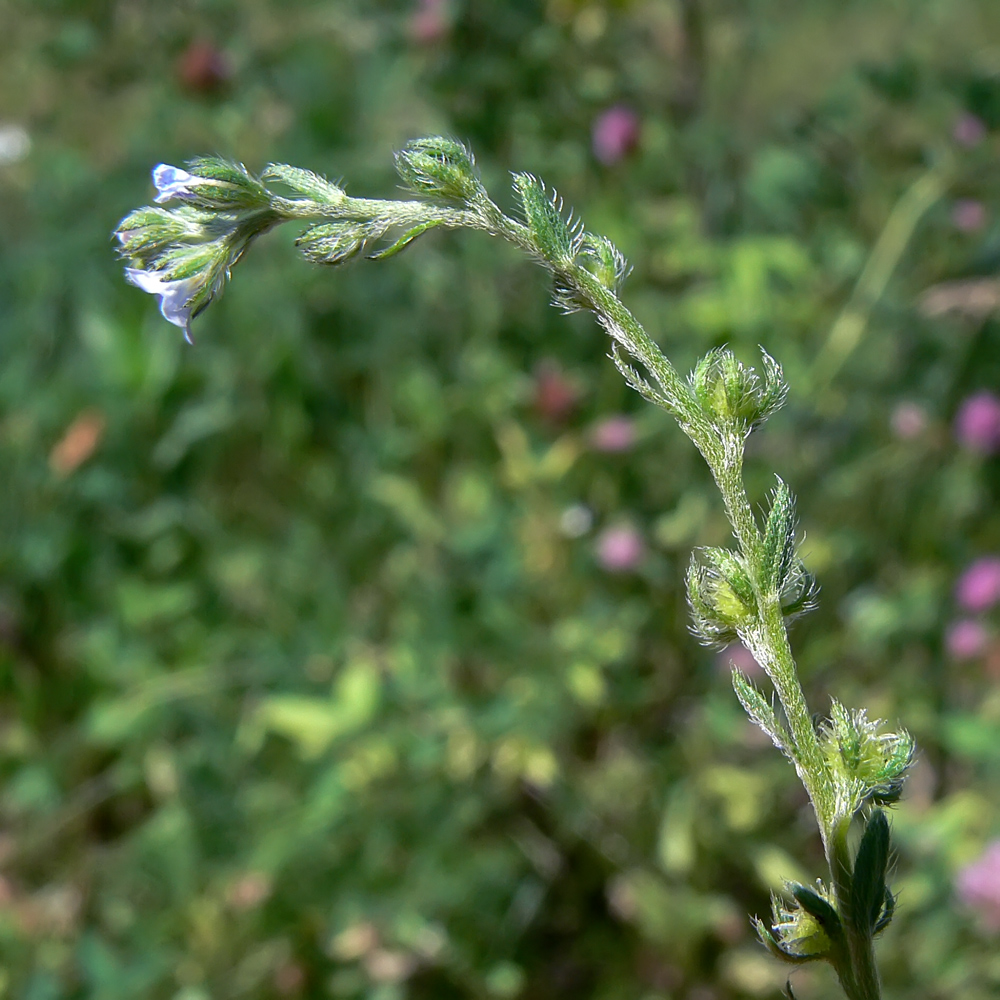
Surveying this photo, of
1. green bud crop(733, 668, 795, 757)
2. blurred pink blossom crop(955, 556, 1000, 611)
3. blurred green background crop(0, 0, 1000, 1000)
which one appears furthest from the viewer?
blurred pink blossom crop(955, 556, 1000, 611)

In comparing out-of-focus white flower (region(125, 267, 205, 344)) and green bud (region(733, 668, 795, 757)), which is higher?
out-of-focus white flower (region(125, 267, 205, 344))

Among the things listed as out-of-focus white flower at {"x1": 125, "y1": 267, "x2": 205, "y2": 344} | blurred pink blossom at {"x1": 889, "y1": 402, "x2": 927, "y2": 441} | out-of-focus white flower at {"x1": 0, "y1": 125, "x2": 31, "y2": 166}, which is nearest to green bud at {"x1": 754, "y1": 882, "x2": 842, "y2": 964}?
out-of-focus white flower at {"x1": 125, "y1": 267, "x2": 205, "y2": 344}

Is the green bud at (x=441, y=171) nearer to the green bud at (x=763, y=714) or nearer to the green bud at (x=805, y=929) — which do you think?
the green bud at (x=763, y=714)

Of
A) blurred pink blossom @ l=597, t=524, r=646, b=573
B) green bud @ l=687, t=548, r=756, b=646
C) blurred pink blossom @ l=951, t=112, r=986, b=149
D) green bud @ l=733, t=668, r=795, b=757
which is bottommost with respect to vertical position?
blurred pink blossom @ l=597, t=524, r=646, b=573

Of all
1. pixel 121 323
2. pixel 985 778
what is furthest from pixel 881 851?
pixel 121 323

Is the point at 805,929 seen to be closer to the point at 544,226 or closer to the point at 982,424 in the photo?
the point at 544,226

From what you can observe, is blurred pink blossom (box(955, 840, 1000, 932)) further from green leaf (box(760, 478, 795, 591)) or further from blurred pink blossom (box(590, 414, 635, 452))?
green leaf (box(760, 478, 795, 591))
